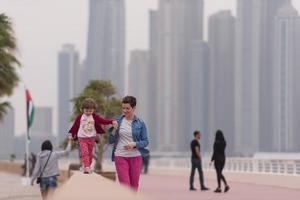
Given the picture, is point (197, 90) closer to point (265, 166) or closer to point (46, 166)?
point (265, 166)

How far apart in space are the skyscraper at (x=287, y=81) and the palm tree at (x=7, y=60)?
84.2 m

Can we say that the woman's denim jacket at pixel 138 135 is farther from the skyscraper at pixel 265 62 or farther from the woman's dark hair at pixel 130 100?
the skyscraper at pixel 265 62

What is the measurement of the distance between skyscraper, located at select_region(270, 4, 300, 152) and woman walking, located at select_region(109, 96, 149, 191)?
355 ft

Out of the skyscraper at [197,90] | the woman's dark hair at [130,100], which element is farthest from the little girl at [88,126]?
the skyscraper at [197,90]

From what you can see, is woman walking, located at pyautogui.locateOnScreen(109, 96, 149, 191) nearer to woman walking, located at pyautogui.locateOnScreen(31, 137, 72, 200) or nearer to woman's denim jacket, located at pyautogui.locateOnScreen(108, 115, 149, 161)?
woman's denim jacket, located at pyautogui.locateOnScreen(108, 115, 149, 161)

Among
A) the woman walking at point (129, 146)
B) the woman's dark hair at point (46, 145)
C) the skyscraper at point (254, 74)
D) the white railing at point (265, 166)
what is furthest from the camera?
the skyscraper at point (254, 74)

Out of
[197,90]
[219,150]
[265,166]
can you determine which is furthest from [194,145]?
[197,90]

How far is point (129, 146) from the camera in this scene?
27.3 feet

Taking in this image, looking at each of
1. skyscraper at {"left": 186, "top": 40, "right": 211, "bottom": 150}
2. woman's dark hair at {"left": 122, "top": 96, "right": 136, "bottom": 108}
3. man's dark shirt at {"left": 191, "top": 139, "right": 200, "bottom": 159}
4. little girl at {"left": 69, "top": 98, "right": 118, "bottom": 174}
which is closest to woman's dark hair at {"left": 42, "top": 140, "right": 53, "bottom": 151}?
little girl at {"left": 69, "top": 98, "right": 118, "bottom": 174}

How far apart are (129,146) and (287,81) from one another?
Answer: 5045 inches

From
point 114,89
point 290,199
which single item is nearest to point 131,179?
point 290,199

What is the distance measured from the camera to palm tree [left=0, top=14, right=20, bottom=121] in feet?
109

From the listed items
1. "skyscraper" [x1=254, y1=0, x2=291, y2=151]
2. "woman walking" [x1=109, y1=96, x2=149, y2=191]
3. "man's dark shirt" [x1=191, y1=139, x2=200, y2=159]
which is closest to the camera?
"woman walking" [x1=109, y1=96, x2=149, y2=191]

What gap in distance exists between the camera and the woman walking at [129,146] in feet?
27.5
